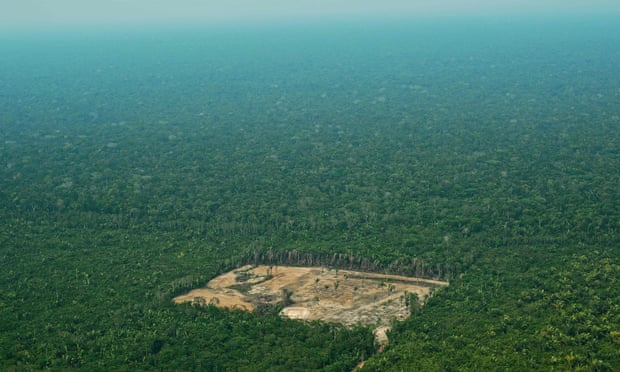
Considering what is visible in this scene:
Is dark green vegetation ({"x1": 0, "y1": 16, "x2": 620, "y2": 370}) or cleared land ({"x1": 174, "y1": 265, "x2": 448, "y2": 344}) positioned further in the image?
cleared land ({"x1": 174, "y1": 265, "x2": 448, "y2": 344})

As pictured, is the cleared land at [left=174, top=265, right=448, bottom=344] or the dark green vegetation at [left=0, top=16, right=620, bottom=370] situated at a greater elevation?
the dark green vegetation at [left=0, top=16, right=620, bottom=370]

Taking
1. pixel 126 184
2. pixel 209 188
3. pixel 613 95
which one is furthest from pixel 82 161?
pixel 613 95

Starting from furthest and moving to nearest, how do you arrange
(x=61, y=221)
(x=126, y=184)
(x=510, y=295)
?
(x=126, y=184)
(x=61, y=221)
(x=510, y=295)

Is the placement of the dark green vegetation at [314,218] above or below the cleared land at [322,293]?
above

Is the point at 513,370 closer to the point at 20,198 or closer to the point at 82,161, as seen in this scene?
the point at 20,198

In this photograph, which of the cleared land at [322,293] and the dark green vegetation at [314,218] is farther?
the cleared land at [322,293]
